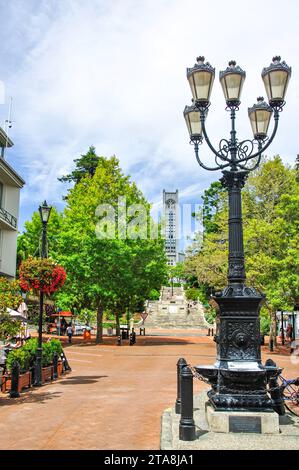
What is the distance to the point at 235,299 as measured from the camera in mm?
7609

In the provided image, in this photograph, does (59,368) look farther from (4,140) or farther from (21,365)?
(4,140)

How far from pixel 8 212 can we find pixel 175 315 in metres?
39.6

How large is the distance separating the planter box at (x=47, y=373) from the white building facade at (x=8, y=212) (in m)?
15.7

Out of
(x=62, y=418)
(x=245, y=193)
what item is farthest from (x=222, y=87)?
(x=245, y=193)

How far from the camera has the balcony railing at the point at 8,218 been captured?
1140 inches

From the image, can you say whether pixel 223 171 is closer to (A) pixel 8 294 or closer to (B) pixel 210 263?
(A) pixel 8 294

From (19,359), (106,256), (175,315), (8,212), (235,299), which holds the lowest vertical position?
(19,359)

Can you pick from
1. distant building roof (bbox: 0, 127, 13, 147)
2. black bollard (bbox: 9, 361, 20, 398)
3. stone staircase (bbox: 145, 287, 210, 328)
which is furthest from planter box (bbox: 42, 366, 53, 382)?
stone staircase (bbox: 145, 287, 210, 328)

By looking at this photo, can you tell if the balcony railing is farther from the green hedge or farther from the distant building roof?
the green hedge

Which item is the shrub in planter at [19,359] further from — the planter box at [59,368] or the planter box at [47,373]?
the planter box at [59,368]

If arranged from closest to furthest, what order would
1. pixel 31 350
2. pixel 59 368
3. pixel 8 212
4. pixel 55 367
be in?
pixel 31 350
pixel 55 367
pixel 59 368
pixel 8 212

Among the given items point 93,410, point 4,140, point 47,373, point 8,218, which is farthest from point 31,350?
point 4,140

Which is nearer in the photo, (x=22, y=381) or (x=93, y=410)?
(x=93, y=410)

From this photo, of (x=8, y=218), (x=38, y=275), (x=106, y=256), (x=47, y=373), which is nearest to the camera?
(x=38, y=275)
